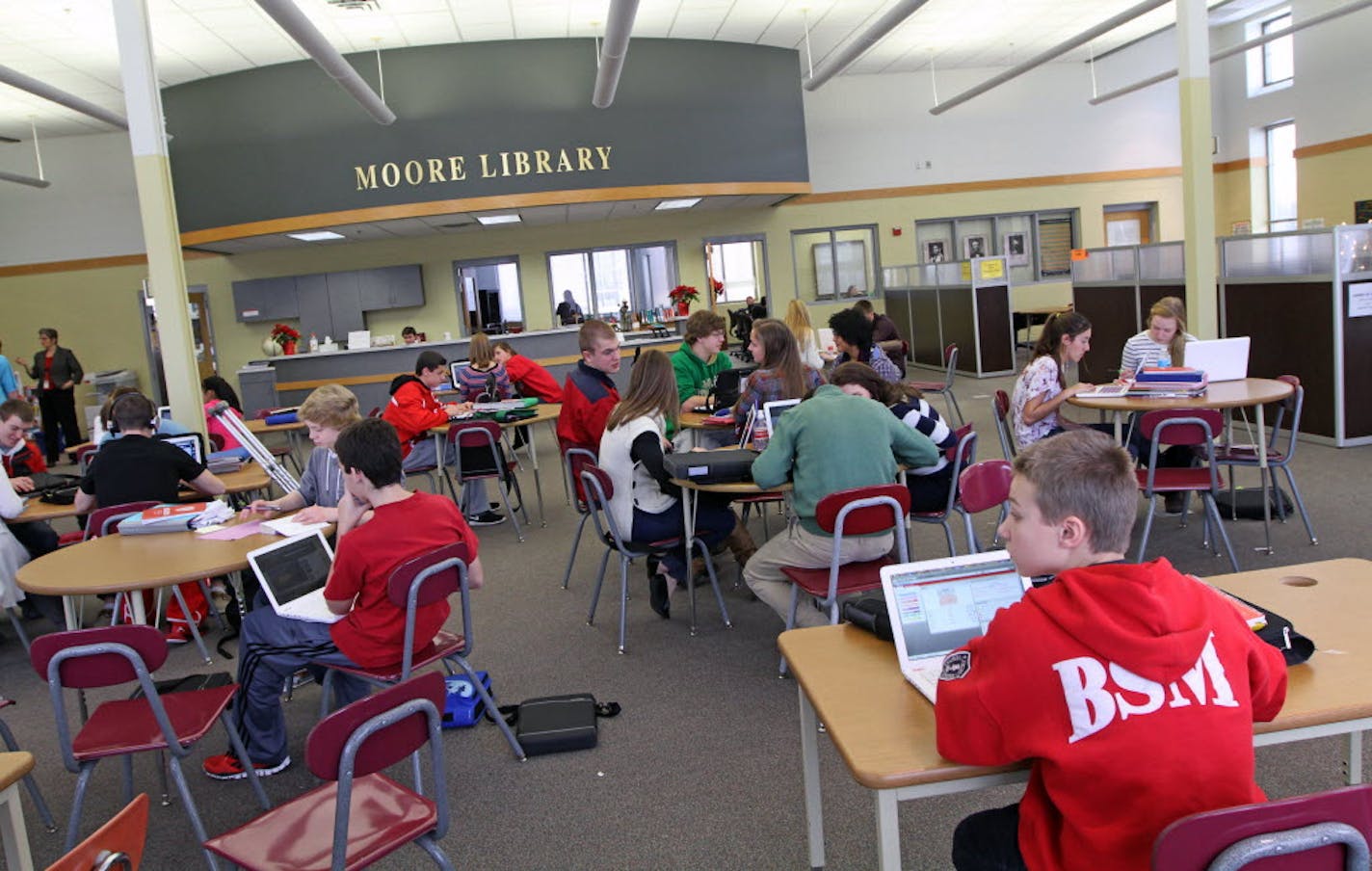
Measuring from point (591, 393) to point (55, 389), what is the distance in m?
9.71

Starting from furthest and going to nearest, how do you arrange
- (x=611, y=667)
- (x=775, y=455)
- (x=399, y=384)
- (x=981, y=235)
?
(x=981, y=235) < (x=399, y=384) < (x=611, y=667) < (x=775, y=455)

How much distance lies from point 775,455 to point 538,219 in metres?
10.5

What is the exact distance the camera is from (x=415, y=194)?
10742 mm

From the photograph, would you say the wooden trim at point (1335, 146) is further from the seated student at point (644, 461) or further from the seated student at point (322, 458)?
the seated student at point (322, 458)

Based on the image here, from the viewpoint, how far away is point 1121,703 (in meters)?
1.33

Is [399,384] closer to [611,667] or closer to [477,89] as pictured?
[611,667]

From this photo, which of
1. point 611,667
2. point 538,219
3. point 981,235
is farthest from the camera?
point 981,235

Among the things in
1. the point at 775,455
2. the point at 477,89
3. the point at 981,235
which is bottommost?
the point at 775,455

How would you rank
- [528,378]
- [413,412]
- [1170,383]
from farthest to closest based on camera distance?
[528,378] → [413,412] → [1170,383]

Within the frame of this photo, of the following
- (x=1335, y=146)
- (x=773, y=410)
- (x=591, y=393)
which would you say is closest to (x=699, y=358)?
(x=591, y=393)

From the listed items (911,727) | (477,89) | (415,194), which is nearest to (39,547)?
(911,727)

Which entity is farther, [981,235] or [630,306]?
[981,235]

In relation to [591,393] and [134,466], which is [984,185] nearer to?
[591,393]

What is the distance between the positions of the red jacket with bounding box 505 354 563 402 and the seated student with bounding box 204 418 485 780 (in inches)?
168
